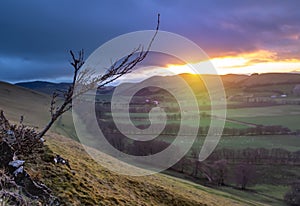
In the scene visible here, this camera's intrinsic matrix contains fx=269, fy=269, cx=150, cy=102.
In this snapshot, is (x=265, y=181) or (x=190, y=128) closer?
(x=265, y=181)

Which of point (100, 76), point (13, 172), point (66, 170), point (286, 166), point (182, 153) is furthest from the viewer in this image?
point (286, 166)

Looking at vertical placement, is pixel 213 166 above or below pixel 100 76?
below

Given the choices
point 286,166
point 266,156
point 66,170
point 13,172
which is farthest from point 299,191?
point 13,172

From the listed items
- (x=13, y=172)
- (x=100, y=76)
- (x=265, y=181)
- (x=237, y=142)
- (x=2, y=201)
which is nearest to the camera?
(x=2, y=201)

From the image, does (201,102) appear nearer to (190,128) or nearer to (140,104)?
(140,104)

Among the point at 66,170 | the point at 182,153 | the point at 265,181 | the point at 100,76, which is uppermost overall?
the point at 100,76

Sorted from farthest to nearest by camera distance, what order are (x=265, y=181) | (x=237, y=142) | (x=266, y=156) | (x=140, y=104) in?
(x=140, y=104) → (x=237, y=142) → (x=266, y=156) → (x=265, y=181)

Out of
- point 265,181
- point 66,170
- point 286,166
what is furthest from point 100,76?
point 286,166

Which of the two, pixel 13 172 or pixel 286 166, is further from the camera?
pixel 286 166

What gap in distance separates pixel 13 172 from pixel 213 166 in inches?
2141

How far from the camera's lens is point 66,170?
442 inches

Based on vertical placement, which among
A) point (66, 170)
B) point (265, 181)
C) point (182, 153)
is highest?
point (66, 170)

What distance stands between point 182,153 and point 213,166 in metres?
7.35

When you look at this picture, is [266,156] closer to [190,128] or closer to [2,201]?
[190,128]
